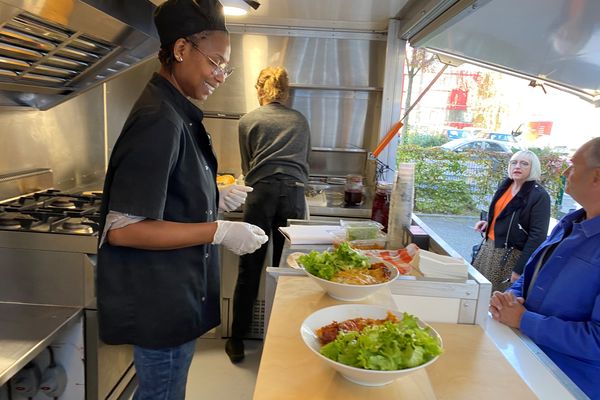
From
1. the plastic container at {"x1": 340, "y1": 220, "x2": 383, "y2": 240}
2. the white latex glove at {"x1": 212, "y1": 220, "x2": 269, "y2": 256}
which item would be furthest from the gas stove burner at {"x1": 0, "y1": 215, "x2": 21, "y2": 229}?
the plastic container at {"x1": 340, "y1": 220, "x2": 383, "y2": 240}

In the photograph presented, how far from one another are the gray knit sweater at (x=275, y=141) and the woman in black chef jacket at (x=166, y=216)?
1.20 meters

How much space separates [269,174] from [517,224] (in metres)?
1.55

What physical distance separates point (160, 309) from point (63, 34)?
3.58 ft

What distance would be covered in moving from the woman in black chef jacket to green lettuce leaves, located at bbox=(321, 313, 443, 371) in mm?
549

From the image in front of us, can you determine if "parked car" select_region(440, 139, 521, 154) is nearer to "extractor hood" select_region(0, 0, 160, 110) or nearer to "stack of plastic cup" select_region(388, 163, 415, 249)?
"stack of plastic cup" select_region(388, 163, 415, 249)

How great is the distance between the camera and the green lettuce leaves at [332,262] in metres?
1.11

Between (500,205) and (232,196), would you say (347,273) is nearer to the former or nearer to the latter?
(232,196)

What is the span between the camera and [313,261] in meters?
1.14

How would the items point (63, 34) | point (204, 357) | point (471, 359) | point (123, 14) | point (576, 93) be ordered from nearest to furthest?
1. point (471, 359)
2. point (63, 34)
3. point (123, 14)
4. point (576, 93)
5. point (204, 357)

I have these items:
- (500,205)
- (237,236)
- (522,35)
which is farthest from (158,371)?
(500,205)

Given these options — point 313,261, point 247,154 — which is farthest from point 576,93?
point 313,261

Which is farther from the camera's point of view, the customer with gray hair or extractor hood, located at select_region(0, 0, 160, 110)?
the customer with gray hair

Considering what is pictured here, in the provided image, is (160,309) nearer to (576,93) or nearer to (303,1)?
(303,1)

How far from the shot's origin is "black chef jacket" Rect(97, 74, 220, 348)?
3.53 feet
